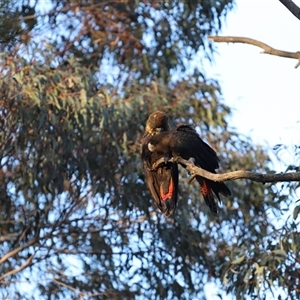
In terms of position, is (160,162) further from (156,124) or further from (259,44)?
(259,44)

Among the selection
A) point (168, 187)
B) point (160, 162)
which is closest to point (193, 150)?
point (160, 162)

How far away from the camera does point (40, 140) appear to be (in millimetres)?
9641

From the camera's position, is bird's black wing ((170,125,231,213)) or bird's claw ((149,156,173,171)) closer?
bird's black wing ((170,125,231,213))

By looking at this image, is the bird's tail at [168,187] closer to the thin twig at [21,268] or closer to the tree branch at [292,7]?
the tree branch at [292,7]

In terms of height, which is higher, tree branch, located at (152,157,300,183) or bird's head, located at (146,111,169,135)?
bird's head, located at (146,111,169,135)

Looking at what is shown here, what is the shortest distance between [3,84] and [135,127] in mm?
1588

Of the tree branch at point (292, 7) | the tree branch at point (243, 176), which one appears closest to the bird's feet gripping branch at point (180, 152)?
the tree branch at point (243, 176)

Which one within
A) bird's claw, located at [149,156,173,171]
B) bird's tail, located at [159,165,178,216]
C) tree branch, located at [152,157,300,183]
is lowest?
tree branch, located at [152,157,300,183]

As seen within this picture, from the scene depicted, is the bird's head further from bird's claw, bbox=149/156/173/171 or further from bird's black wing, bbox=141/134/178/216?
bird's claw, bbox=149/156/173/171

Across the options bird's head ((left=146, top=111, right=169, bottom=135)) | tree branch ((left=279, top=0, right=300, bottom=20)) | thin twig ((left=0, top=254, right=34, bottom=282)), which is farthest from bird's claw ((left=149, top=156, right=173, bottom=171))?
thin twig ((left=0, top=254, right=34, bottom=282))

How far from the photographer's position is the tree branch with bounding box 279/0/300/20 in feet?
16.6

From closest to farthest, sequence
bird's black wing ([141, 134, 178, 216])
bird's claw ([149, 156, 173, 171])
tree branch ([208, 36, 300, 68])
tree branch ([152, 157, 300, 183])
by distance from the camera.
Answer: tree branch ([152, 157, 300, 183]) → tree branch ([208, 36, 300, 68]) → bird's claw ([149, 156, 173, 171]) → bird's black wing ([141, 134, 178, 216])

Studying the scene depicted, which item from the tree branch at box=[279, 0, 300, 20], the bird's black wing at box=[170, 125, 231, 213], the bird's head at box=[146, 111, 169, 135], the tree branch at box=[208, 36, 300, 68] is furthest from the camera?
the bird's head at box=[146, 111, 169, 135]

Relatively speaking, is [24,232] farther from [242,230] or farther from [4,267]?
[242,230]
